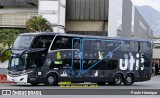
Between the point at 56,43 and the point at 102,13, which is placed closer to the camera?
the point at 56,43

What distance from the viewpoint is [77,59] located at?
3138cm

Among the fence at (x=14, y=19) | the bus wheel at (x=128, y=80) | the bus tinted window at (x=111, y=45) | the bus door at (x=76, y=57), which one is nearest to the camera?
the bus door at (x=76, y=57)

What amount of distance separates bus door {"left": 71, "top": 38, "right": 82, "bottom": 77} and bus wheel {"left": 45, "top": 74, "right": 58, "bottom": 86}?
1.44 m

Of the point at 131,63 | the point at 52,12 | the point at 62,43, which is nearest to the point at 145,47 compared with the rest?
the point at 131,63

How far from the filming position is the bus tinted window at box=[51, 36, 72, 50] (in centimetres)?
3006

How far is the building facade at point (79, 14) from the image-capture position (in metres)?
56.3

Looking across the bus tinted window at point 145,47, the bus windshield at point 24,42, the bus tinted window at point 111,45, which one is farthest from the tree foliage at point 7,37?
the bus windshield at point 24,42

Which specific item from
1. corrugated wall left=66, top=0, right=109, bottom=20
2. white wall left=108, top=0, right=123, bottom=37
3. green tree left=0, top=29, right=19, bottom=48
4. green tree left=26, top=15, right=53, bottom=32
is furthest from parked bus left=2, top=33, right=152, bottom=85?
corrugated wall left=66, top=0, right=109, bottom=20

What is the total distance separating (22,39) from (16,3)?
3360cm

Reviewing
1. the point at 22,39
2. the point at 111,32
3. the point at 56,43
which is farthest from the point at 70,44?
the point at 111,32

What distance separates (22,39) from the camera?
30094mm

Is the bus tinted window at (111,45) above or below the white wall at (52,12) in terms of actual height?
below

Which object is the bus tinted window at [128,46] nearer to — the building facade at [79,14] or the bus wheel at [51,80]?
the bus wheel at [51,80]

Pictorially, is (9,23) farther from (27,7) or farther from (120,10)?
(120,10)
